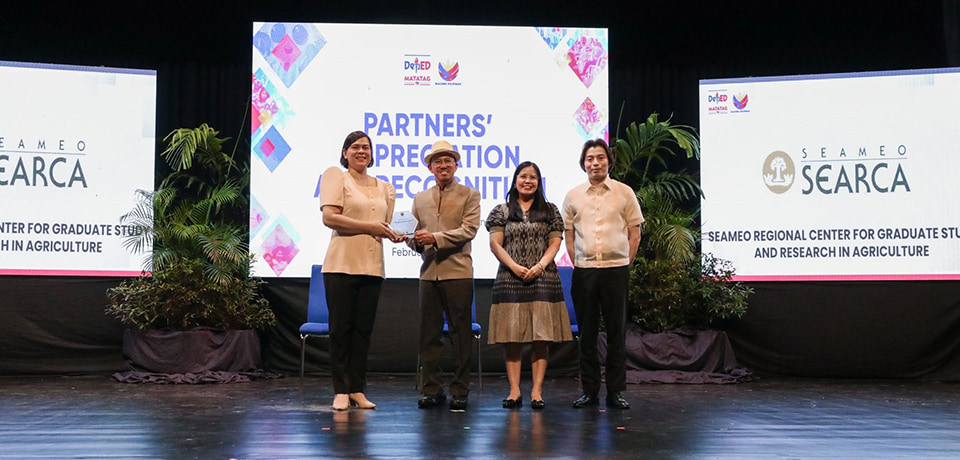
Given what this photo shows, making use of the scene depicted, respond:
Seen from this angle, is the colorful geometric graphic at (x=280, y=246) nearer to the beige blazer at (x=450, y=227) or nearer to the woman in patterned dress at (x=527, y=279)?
the beige blazer at (x=450, y=227)

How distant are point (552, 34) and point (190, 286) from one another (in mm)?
3129

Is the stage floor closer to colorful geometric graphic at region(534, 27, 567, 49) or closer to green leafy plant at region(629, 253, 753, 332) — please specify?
green leafy plant at region(629, 253, 753, 332)

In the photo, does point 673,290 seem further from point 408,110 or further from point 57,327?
point 57,327

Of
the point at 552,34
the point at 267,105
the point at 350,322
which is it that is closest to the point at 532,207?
the point at 350,322

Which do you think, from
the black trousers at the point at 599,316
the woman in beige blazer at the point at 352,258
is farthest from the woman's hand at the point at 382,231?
the black trousers at the point at 599,316

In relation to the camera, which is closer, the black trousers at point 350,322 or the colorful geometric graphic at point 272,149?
the black trousers at point 350,322

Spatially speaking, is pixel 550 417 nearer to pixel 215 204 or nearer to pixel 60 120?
pixel 215 204

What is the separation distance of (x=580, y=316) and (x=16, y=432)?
8.39 ft

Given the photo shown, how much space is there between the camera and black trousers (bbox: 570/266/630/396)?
4.30m

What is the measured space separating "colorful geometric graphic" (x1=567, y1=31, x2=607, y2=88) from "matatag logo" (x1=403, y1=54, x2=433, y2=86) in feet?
3.41

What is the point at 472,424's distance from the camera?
3666 mm

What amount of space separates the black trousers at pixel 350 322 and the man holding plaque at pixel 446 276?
0.94ft

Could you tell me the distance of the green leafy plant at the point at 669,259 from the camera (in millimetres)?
5957

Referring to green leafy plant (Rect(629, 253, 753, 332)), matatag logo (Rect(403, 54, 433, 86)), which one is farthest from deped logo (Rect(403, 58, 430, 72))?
green leafy plant (Rect(629, 253, 753, 332))
